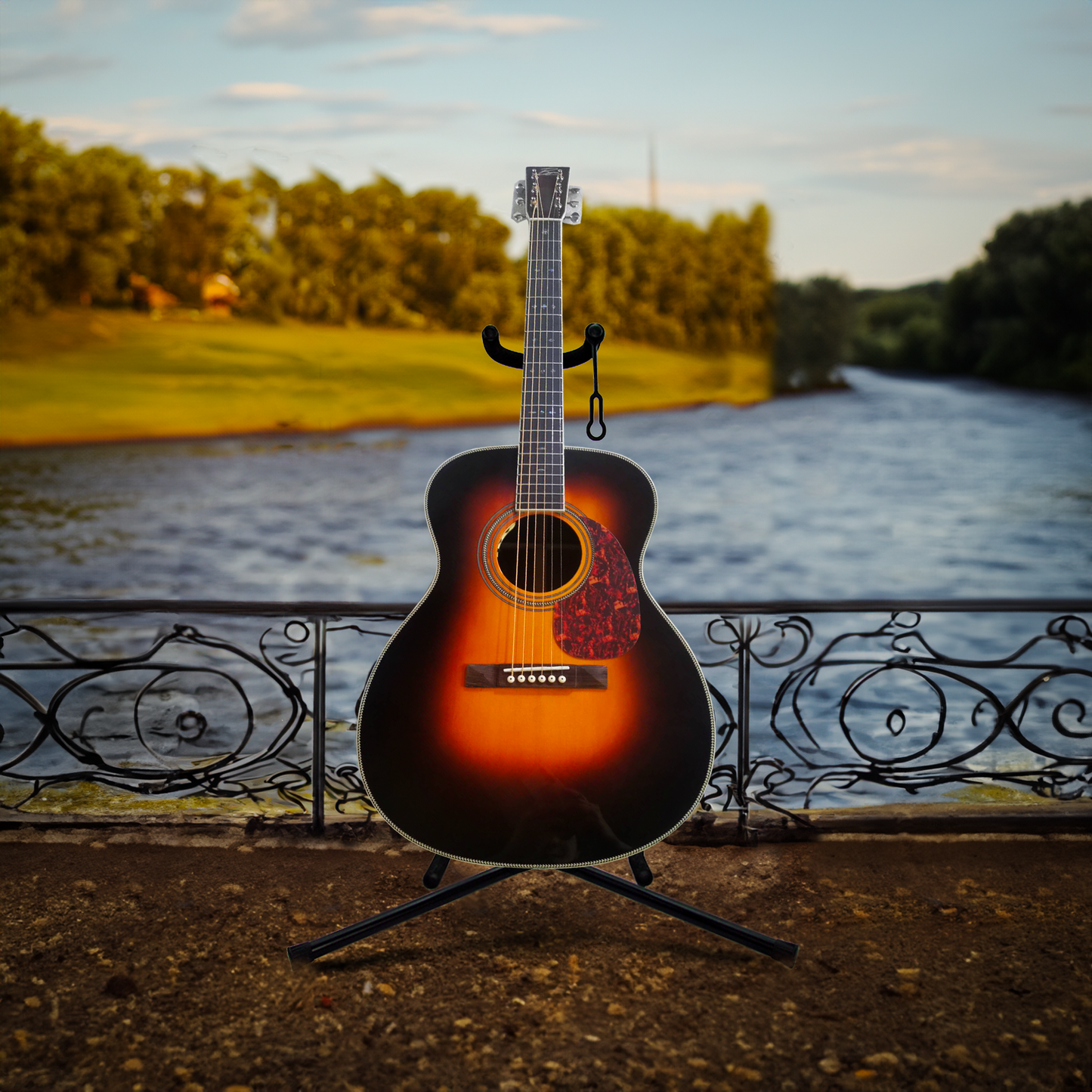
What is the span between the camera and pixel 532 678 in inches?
72.7

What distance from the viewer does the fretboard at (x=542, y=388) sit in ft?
6.25

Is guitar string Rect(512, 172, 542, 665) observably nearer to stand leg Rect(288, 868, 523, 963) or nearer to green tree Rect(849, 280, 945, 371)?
stand leg Rect(288, 868, 523, 963)

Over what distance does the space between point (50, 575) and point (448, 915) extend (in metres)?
10.5

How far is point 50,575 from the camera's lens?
1116cm

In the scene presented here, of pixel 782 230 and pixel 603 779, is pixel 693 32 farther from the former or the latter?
pixel 603 779

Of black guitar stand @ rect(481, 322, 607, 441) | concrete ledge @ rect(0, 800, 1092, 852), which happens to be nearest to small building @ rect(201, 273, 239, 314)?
concrete ledge @ rect(0, 800, 1092, 852)

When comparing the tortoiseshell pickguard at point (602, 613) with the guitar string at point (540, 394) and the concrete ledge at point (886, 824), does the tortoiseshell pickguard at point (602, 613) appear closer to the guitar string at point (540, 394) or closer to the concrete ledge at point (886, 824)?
the guitar string at point (540, 394)

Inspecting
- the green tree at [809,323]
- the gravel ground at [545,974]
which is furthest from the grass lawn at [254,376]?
the gravel ground at [545,974]

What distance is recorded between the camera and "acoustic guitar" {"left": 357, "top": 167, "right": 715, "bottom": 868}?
71.2 inches

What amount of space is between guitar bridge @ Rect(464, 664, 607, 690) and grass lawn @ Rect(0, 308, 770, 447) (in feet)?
21.8

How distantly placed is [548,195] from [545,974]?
59.8 inches

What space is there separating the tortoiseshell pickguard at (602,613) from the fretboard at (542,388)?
0.14 meters

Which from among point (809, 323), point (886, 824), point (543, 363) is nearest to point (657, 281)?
point (809, 323)

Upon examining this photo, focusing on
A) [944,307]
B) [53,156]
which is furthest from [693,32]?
[53,156]
